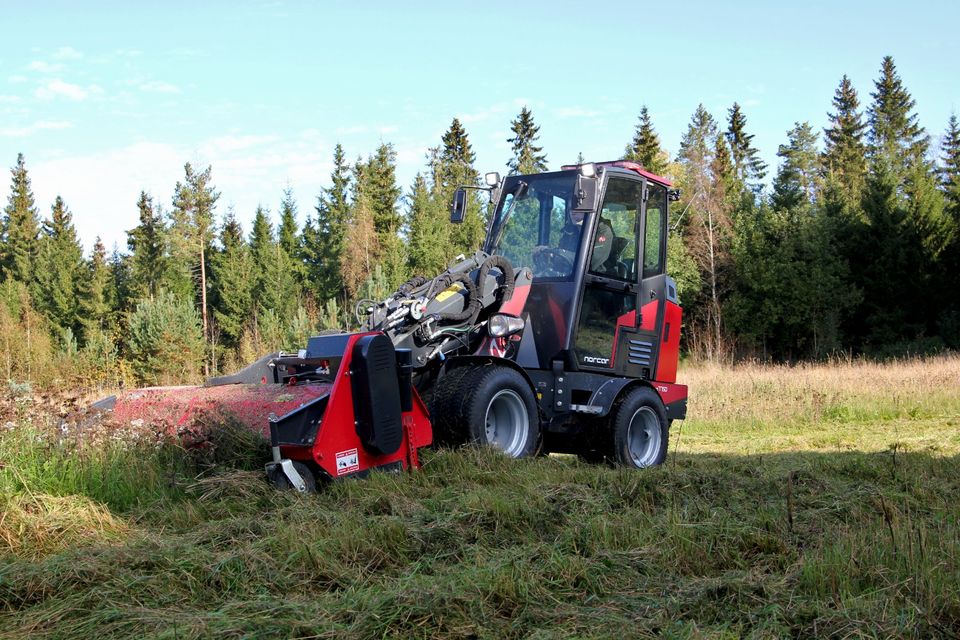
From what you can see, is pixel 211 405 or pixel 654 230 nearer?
pixel 211 405

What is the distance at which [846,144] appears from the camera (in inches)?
2186

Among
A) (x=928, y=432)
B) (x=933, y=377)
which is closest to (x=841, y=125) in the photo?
(x=933, y=377)

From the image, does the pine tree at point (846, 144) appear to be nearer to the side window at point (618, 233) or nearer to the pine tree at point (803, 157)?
→ the pine tree at point (803, 157)

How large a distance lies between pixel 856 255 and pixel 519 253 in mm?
36803

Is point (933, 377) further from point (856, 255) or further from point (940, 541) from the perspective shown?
point (856, 255)

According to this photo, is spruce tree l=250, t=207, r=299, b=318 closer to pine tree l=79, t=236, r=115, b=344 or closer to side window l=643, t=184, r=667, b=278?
pine tree l=79, t=236, r=115, b=344

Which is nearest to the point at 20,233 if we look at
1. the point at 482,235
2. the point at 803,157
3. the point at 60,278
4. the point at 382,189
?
the point at 60,278

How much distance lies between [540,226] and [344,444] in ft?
11.0

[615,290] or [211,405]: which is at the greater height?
[615,290]

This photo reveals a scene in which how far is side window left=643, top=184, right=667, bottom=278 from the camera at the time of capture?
8.57 m

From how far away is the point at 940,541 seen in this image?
3.92 meters

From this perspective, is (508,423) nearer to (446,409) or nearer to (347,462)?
(446,409)

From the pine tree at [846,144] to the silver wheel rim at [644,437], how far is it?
43.6 m

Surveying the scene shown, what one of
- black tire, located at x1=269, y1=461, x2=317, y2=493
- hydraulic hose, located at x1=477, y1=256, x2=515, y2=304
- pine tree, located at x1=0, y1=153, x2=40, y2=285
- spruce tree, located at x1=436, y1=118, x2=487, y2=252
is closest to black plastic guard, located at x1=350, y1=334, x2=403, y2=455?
black tire, located at x1=269, y1=461, x2=317, y2=493
